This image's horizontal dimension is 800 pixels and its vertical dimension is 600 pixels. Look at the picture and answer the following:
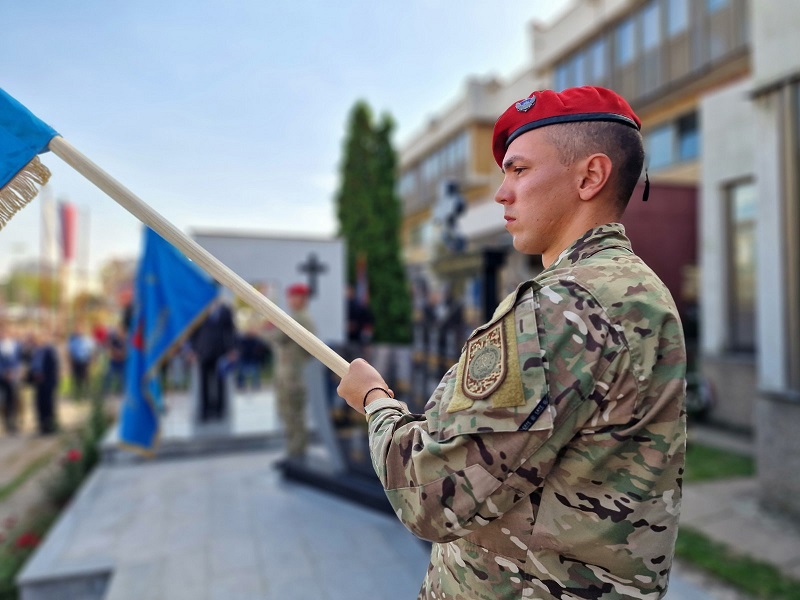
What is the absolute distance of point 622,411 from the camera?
96cm

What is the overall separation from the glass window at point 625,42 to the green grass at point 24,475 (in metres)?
16.1

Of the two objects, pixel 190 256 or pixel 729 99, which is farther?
pixel 729 99

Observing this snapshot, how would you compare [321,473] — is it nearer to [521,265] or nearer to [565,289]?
[565,289]

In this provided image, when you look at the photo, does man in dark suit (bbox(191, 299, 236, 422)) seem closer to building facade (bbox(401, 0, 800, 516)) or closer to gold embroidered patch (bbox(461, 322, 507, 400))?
building facade (bbox(401, 0, 800, 516))

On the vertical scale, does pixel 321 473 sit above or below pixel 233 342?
below

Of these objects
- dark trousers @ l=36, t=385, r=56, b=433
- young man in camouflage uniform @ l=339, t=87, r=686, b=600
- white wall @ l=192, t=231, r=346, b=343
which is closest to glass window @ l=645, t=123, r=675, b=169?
white wall @ l=192, t=231, r=346, b=343

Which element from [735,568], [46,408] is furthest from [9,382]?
[735,568]

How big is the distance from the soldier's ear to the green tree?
15.7 metres

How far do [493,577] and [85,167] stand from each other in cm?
143

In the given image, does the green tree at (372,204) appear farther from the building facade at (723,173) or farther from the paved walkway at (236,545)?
the paved walkway at (236,545)

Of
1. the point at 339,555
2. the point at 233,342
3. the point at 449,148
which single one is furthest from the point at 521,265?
the point at 449,148

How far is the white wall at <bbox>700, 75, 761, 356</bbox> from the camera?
8375 millimetres

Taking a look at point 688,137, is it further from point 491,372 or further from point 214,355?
point 491,372

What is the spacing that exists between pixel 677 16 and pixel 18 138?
15492 mm
